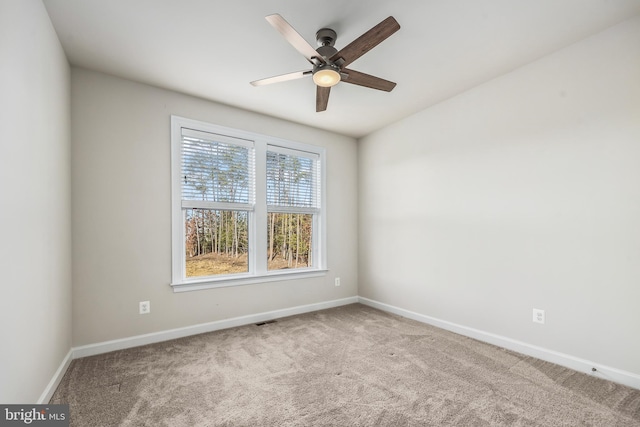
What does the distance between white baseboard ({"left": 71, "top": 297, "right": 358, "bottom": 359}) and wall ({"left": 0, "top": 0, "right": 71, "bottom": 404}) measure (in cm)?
29

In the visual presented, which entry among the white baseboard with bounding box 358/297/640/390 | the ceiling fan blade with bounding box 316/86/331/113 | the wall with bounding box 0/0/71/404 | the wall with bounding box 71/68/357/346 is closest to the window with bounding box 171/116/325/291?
the wall with bounding box 71/68/357/346

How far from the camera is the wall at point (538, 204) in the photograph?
2242 millimetres

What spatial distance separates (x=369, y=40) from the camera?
1.98 m

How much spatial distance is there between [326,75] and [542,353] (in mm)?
2962

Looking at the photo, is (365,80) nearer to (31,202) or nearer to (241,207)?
(241,207)

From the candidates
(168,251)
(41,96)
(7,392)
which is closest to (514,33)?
(41,96)

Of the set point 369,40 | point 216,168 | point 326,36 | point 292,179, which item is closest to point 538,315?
point 369,40

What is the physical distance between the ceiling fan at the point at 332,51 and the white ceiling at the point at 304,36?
0.19 metres

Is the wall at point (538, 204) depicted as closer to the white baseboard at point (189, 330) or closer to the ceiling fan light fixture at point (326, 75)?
the white baseboard at point (189, 330)

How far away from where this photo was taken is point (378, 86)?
259cm

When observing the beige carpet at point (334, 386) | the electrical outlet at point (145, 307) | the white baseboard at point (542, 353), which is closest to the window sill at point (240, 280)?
the electrical outlet at point (145, 307)

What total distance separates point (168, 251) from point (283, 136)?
199 cm
